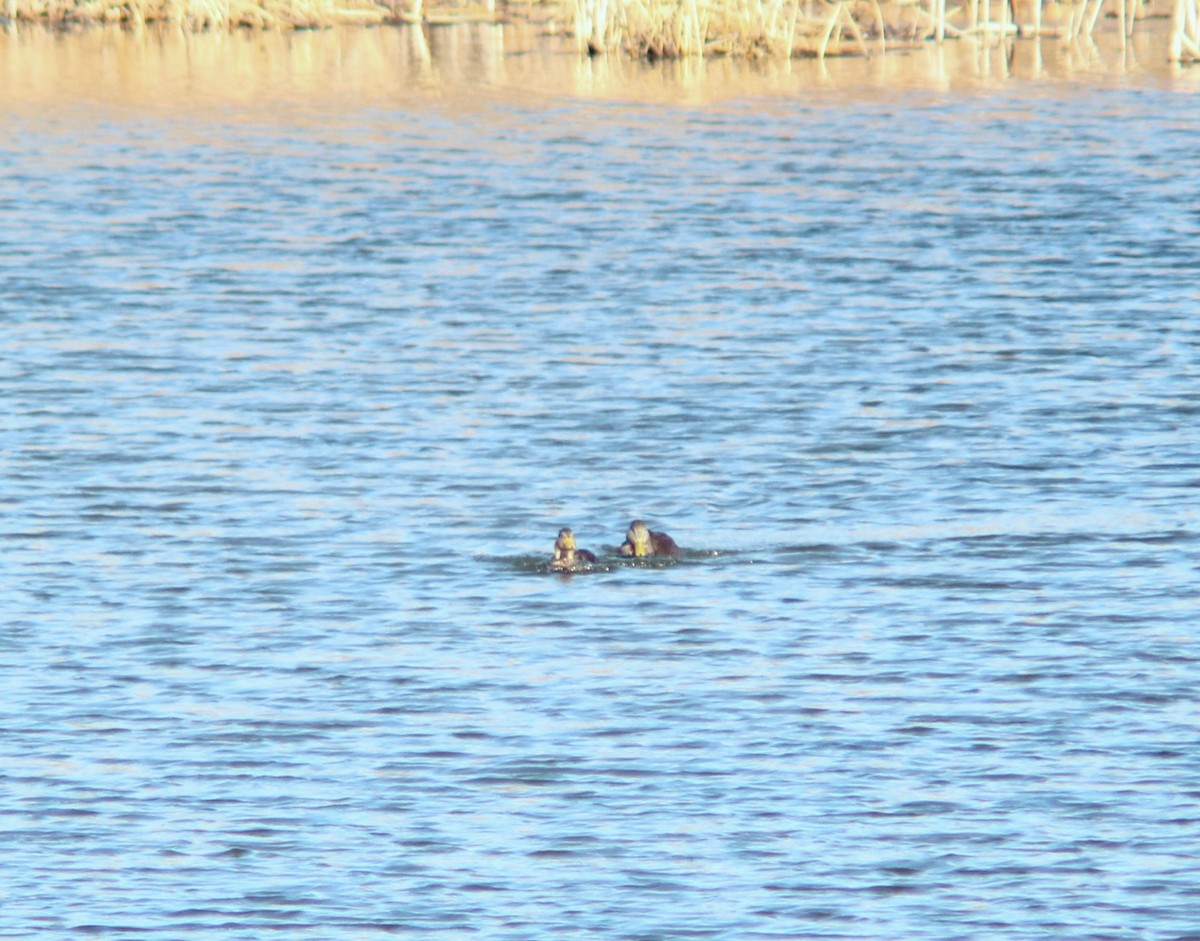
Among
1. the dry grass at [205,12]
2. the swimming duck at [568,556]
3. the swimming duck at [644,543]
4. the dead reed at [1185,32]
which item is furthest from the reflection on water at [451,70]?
the swimming duck at [568,556]

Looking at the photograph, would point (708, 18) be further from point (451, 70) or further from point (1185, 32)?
point (1185, 32)

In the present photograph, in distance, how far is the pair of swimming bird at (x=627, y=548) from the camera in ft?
53.4

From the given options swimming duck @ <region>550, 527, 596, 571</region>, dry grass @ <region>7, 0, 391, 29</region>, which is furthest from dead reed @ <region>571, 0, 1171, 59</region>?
swimming duck @ <region>550, 527, 596, 571</region>

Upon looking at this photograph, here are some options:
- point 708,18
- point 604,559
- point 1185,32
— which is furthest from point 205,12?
point 604,559

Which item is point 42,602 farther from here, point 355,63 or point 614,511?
point 355,63

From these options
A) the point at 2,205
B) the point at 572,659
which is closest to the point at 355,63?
the point at 2,205

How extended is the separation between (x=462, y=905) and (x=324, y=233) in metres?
24.4

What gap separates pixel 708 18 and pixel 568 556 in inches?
1581

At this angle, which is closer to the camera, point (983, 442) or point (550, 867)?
point (550, 867)

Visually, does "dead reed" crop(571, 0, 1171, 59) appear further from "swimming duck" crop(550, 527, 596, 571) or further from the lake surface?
"swimming duck" crop(550, 527, 596, 571)

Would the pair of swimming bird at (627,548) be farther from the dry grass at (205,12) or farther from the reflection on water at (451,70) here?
the dry grass at (205,12)

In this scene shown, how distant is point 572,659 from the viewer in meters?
14.6

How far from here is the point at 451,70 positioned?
5609cm

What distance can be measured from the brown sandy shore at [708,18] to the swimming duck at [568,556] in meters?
37.7
